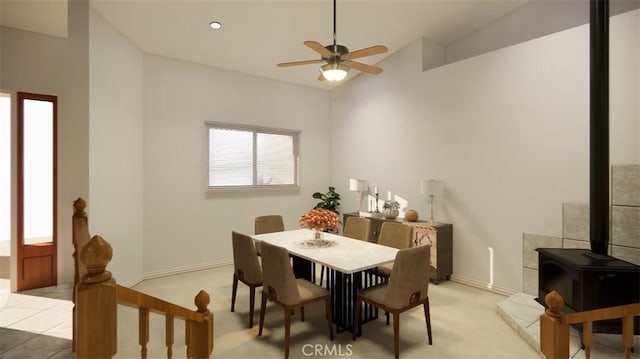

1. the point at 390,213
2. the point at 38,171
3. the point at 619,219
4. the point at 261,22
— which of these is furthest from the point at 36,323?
the point at 619,219

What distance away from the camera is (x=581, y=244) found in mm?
3354

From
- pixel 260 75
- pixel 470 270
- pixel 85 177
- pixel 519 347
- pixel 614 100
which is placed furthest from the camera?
pixel 260 75

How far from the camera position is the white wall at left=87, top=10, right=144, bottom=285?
3510 mm

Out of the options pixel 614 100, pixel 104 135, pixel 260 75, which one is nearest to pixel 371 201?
pixel 260 75

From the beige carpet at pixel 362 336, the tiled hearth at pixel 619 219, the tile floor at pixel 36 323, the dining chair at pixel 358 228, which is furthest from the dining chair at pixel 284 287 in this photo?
the tiled hearth at pixel 619 219

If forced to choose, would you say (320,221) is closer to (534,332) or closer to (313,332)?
(313,332)

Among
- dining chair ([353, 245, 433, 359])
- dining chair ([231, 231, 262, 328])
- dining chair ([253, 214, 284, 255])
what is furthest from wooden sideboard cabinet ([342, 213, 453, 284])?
dining chair ([231, 231, 262, 328])

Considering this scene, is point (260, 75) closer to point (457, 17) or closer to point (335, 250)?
point (457, 17)

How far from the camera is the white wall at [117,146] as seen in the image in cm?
351

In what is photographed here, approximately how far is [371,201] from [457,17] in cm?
304

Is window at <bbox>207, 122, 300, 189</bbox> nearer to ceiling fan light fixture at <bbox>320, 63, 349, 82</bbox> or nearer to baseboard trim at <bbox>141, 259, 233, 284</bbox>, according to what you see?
baseboard trim at <bbox>141, 259, 233, 284</bbox>

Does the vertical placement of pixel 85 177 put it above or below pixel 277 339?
above

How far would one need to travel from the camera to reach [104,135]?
367cm

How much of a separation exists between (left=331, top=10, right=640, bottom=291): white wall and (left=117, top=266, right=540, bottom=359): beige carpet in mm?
981
